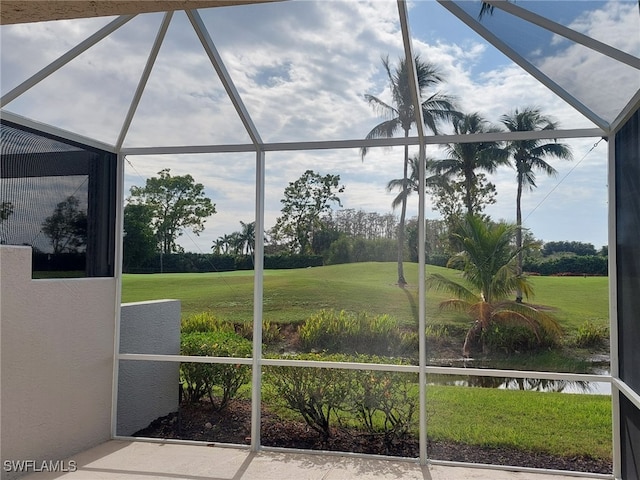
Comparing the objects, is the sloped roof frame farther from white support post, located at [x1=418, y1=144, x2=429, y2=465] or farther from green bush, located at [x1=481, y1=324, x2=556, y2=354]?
green bush, located at [x1=481, y1=324, x2=556, y2=354]

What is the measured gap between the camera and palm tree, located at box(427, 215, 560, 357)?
4.88 metres

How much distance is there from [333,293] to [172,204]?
6.94ft

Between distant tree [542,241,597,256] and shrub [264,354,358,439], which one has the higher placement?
Result: distant tree [542,241,597,256]

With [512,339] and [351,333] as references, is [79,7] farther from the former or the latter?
[512,339]

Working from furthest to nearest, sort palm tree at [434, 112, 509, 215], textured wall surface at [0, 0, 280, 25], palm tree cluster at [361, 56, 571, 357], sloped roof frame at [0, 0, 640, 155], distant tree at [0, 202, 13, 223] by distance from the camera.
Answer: palm tree at [434, 112, 509, 215], palm tree cluster at [361, 56, 571, 357], distant tree at [0, 202, 13, 223], sloped roof frame at [0, 0, 640, 155], textured wall surface at [0, 0, 280, 25]

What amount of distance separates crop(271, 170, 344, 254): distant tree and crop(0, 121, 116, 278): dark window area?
→ 1888 mm

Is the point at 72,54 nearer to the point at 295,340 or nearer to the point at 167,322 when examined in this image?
the point at 167,322

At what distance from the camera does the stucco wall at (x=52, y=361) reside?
4.19 meters

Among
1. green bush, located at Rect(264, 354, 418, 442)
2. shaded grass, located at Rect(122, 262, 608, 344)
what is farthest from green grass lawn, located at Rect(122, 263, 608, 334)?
green bush, located at Rect(264, 354, 418, 442)

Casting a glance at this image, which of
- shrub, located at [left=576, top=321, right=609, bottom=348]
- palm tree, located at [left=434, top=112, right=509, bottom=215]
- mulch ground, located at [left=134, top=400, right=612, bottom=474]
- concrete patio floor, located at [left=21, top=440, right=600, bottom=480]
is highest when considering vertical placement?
palm tree, located at [left=434, top=112, right=509, bottom=215]

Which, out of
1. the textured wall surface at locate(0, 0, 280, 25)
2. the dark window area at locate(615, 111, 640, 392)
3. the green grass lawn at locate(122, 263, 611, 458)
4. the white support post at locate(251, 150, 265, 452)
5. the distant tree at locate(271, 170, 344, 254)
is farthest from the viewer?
the distant tree at locate(271, 170, 344, 254)

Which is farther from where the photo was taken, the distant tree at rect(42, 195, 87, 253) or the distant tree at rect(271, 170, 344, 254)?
the distant tree at rect(271, 170, 344, 254)

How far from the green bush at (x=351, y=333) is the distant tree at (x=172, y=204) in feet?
5.59

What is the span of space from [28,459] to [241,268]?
2590 mm
